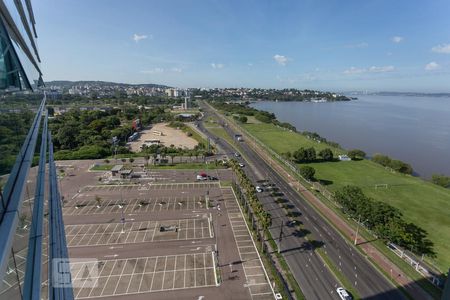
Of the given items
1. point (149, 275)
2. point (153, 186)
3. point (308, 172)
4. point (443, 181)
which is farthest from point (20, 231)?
point (443, 181)

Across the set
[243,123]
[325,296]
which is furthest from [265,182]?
[243,123]

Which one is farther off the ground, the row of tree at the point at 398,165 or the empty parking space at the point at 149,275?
the row of tree at the point at 398,165

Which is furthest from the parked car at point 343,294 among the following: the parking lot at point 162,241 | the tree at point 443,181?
the tree at point 443,181

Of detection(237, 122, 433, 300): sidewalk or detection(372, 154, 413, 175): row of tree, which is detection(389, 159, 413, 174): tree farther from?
detection(237, 122, 433, 300): sidewalk

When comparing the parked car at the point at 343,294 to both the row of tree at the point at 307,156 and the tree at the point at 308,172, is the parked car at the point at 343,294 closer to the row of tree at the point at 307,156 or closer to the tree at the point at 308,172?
the tree at the point at 308,172

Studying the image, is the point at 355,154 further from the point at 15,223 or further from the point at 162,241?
the point at 15,223

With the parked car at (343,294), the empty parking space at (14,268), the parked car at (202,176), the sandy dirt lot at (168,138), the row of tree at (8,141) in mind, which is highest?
the row of tree at (8,141)
